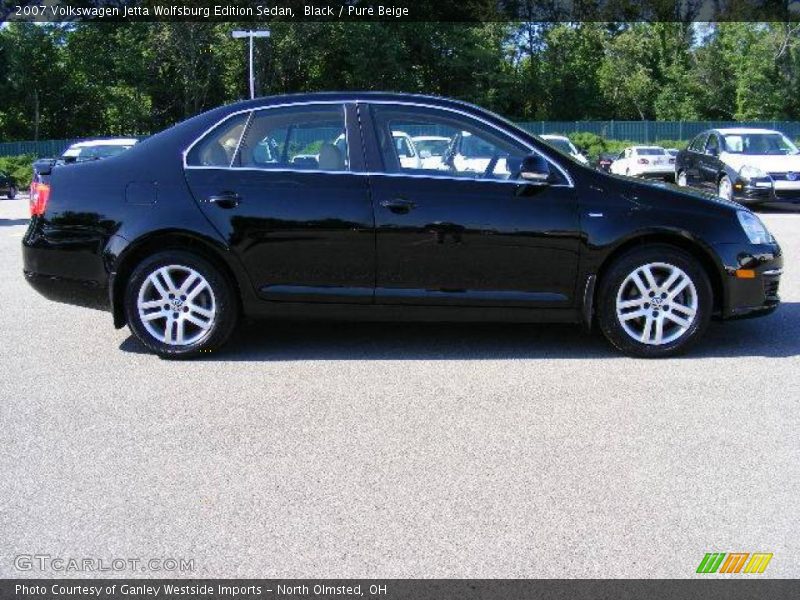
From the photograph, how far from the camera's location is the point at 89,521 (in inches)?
139

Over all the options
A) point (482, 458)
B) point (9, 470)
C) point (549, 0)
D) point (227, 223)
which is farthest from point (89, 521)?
point (549, 0)

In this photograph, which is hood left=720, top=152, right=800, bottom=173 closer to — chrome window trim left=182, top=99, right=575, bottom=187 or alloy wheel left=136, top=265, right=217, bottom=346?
chrome window trim left=182, top=99, right=575, bottom=187

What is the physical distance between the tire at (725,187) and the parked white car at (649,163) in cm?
1239

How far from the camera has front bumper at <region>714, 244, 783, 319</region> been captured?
586cm

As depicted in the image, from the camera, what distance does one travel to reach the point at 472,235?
5.80m

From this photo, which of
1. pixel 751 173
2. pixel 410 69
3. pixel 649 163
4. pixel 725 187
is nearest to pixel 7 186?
pixel 649 163

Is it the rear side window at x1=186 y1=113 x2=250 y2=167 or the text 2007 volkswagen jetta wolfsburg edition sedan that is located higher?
the rear side window at x1=186 y1=113 x2=250 y2=167

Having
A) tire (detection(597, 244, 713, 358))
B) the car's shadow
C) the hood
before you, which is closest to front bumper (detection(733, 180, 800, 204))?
the hood

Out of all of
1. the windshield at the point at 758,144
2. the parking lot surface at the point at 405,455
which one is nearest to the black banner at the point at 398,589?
the parking lot surface at the point at 405,455

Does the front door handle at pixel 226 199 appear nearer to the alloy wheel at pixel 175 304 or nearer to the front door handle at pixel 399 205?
the alloy wheel at pixel 175 304

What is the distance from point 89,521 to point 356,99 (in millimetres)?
3427

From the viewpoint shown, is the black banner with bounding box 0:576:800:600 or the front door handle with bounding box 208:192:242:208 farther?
the front door handle with bounding box 208:192:242:208

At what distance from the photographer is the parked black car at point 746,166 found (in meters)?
16.8

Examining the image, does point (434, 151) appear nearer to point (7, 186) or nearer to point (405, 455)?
point (405, 455)
